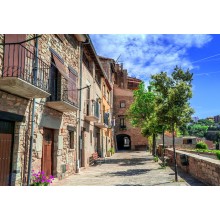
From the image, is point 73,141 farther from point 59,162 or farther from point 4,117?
point 4,117

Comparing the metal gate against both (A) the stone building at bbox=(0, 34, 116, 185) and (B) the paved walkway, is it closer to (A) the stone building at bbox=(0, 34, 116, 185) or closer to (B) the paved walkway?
(A) the stone building at bbox=(0, 34, 116, 185)

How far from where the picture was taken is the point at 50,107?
788cm

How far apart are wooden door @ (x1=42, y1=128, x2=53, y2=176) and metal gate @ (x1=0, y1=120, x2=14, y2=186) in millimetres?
2057

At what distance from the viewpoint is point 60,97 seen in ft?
27.6

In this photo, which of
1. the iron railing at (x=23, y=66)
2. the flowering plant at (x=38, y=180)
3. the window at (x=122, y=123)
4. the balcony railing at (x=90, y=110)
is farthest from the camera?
the window at (x=122, y=123)

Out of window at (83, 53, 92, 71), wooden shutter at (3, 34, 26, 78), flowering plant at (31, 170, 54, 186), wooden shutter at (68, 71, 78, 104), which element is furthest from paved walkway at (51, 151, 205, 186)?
window at (83, 53, 92, 71)

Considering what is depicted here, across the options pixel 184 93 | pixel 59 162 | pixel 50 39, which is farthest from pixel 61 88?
pixel 184 93

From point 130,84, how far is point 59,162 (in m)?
37.3

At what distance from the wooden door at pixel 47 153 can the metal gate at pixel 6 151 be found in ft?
6.75

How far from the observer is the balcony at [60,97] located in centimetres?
772

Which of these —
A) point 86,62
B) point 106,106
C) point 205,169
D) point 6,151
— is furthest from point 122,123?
point 6,151

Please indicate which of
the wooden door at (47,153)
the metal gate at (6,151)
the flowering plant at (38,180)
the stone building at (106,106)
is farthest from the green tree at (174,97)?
the stone building at (106,106)

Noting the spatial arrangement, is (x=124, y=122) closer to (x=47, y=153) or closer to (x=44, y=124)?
(x=47, y=153)

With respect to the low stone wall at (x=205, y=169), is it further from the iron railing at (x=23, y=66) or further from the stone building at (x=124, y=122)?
the stone building at (x=124, y=122)
